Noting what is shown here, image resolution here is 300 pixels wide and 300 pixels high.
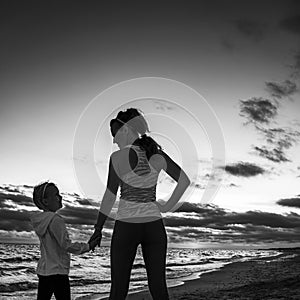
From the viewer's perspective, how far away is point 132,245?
3.92 meters

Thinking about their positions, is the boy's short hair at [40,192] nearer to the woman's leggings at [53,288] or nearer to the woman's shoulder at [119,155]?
the woman's leggings at [53,288]

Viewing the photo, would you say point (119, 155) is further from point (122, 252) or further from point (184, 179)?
point (122, 252)

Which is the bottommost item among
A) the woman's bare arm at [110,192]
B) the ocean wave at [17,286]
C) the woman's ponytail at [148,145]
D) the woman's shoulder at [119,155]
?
the ocean wave at [17,286]

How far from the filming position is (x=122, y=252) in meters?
3.91

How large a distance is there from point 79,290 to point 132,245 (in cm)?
1070

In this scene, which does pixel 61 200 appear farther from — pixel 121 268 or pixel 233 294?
pixel 233 294

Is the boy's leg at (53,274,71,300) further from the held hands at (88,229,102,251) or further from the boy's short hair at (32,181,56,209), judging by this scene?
the held hands at (88,229,102,251)

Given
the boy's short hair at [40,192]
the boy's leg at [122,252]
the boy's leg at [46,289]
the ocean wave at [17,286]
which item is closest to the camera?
the boy's leg at [122,252]

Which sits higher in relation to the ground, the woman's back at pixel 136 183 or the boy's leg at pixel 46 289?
the woman's back at pixel 136 183

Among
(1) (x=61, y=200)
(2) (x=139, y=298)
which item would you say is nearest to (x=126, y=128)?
(1) (x=61, y=200)

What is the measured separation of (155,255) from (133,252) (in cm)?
17

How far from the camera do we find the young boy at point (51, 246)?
4871 millimetres

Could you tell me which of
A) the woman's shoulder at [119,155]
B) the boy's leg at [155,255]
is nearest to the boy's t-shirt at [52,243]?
the boy's leg at [155,255]

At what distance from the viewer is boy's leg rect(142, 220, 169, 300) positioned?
3941 millimetres
